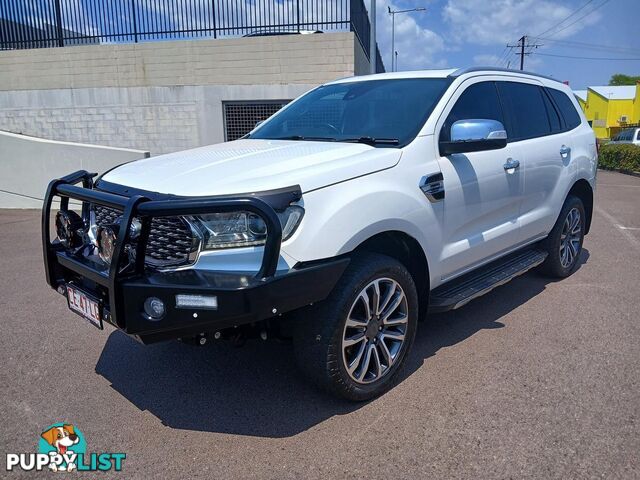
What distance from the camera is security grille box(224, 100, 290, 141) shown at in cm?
1360

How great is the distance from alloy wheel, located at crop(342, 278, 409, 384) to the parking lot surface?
22 centimetres

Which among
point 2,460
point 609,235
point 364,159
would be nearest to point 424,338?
point 364,159

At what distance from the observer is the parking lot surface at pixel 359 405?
8.86ft

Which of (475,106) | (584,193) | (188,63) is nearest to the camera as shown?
(475,106)

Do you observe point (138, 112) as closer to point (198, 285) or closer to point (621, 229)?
point (621, 229)

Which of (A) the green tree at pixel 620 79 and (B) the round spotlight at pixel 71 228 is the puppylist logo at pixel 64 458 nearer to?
(B) the round spotlight at pixel 71 228

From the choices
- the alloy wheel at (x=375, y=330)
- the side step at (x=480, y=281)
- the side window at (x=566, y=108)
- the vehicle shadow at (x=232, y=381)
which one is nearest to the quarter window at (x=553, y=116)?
the side window at (x=566, y=108)

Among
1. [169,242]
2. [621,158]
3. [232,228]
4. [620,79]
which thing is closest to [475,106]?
[232,228]

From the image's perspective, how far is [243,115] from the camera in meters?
13.8

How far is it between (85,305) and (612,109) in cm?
5338

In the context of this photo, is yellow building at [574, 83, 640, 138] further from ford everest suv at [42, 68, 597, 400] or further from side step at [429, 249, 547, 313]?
ford everest suv at [42, 68, 597, 400]

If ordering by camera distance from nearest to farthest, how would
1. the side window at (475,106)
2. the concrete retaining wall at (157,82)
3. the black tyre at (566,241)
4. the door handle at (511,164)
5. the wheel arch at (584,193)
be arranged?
the side window at (475,106) → the door handle at (511,164) → the black tyre at (566,241) → the wheel arch at (584,193) → the concrete retaining wall at (157,82)

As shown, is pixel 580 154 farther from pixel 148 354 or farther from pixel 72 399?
pixel 72 399

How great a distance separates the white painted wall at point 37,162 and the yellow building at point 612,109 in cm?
4391
